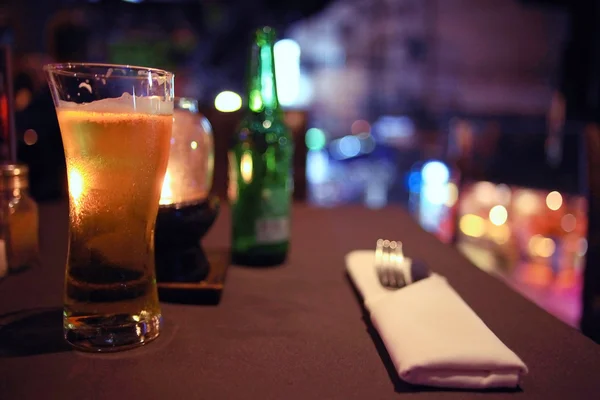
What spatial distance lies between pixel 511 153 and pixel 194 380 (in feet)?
18.0

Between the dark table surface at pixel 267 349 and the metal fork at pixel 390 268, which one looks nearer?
the dark table surface at pixel 267 349

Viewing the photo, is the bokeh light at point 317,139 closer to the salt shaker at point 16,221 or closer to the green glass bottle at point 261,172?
the green glass bottle at point 261,172

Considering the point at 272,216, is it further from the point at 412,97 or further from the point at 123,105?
the point at 412,97

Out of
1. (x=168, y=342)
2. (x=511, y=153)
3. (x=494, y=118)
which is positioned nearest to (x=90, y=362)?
(x=168, y=342)

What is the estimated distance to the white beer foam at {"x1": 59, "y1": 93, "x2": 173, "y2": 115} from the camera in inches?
18.6

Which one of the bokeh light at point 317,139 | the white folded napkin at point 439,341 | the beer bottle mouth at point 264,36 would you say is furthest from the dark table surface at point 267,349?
the bokeh light at point 317,139

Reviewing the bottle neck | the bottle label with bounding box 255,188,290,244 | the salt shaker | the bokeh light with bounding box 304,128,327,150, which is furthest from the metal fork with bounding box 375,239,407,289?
the bokeh light with bounding box 304,128,327,150

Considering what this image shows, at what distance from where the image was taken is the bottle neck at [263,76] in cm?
80

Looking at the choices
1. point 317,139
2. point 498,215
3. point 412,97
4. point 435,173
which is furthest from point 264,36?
point 317,139

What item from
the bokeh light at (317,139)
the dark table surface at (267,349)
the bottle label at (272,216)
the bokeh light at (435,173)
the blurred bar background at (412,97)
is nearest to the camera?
the dark table surface at (267,349)

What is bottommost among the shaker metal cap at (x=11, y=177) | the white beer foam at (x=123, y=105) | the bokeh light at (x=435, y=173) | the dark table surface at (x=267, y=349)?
the bokeh light at (x=435, y=173)

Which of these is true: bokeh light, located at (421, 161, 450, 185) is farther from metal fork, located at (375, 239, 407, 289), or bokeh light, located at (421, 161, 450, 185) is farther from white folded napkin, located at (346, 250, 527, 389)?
white folded napkin, located at (346, 250, 527, 389)

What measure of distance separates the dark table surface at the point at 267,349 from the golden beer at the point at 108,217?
0.03 metres

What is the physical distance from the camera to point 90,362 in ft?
1.49
